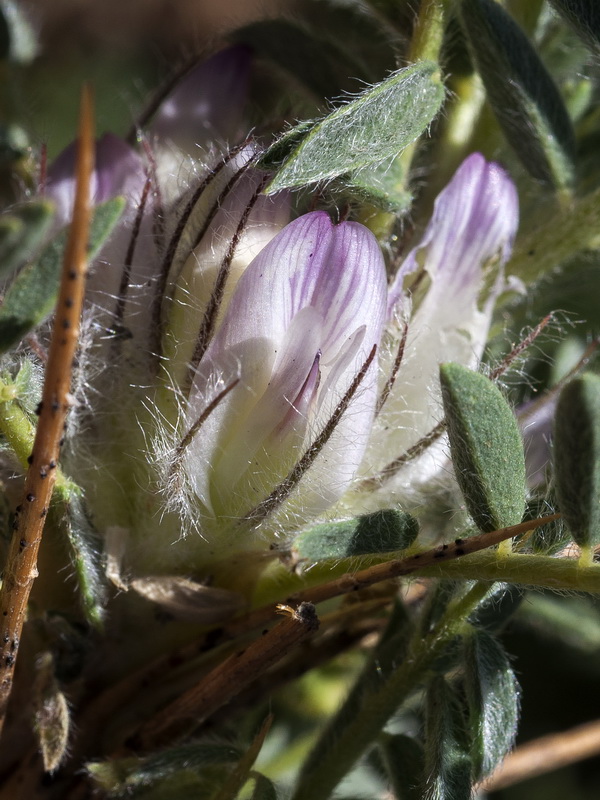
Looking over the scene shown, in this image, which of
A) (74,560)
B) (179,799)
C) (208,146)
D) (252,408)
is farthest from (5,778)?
(208,146)

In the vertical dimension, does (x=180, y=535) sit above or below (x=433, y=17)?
below

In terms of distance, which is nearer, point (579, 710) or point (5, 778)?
point (5, 778)

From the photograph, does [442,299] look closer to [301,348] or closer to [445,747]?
[301,348]

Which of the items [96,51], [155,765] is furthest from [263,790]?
[96,51]

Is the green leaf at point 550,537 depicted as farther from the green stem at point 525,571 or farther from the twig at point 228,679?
the twig at point 228,679

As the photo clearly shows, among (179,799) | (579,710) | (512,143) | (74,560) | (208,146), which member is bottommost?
(579,710)

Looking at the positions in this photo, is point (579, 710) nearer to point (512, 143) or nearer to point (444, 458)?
point (444, 458)

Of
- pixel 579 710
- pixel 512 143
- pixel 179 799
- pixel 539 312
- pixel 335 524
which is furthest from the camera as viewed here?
pixel 579 710
